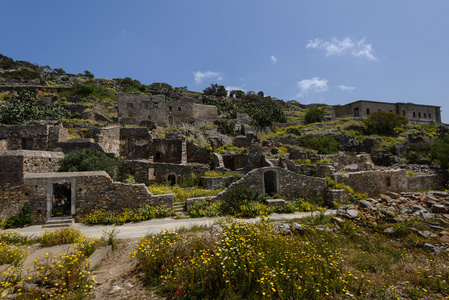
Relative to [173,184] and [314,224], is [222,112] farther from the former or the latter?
[314,224]

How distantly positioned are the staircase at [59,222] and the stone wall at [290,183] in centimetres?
949

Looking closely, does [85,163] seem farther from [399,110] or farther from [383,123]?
[399,110]

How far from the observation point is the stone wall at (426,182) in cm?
1690

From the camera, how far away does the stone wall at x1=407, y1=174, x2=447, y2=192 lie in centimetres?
1690

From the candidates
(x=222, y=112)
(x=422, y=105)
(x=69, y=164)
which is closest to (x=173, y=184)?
(x=69, y=164)

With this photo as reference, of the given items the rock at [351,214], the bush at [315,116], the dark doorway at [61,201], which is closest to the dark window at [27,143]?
the dark doorway at [61,201]

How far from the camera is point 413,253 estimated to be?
19.9ft

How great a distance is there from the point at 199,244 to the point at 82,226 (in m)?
6.80

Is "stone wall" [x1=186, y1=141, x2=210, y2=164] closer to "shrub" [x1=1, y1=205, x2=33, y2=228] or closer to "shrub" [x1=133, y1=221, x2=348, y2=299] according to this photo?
"shrub" [x1=1, y1=205, x2=33, y2=228]

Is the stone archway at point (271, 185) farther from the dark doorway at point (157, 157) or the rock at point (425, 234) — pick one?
the dark doorway at point (157, 157)

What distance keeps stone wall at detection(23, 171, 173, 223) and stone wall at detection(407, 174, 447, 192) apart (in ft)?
65.1

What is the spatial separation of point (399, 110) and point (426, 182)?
38741 mm

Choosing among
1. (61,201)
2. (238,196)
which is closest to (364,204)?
(238,196)

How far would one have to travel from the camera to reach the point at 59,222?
31.0 ft
